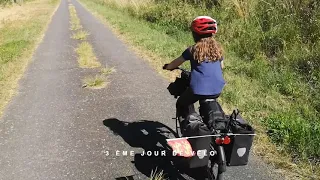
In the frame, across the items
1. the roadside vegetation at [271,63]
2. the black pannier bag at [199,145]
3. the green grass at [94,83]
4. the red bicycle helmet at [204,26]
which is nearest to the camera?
the black pannier bag at [199,145]

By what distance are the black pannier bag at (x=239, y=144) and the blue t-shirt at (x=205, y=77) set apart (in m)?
0.46

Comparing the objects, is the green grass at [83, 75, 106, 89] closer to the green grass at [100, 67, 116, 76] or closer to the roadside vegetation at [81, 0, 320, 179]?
the green grass at [100, 67, 116, 76]

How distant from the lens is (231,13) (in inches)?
421

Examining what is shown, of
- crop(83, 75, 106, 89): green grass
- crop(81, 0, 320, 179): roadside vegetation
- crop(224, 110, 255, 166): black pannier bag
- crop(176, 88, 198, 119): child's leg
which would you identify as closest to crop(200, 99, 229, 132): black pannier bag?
crop(224, 110, 255, 166): black pannier bag

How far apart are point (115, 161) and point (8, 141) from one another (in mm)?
1924

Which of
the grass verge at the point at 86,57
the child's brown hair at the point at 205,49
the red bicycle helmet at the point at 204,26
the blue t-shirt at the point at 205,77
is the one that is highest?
the red bicycle helmet at the point at 204,26

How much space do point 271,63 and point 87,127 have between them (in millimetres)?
4479

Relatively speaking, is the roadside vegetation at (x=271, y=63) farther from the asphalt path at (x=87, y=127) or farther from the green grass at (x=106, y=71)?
the green grass at (x=106, y=71)

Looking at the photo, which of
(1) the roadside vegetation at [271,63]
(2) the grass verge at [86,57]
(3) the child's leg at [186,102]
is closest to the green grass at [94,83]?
(2) the grass verge at [86,57]

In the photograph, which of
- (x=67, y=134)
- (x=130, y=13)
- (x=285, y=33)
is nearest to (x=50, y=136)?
(x=67, y=134)

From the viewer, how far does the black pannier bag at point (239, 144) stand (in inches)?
118

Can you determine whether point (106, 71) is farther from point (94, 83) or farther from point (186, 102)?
point (186, 102)

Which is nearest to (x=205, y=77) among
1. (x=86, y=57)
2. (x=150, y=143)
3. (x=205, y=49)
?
(x=205, y=49)

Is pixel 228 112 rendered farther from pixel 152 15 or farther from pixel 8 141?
pixel 152 15
